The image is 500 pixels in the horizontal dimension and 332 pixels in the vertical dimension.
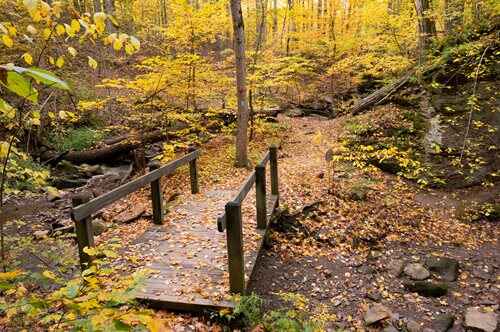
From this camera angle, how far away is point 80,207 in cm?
442

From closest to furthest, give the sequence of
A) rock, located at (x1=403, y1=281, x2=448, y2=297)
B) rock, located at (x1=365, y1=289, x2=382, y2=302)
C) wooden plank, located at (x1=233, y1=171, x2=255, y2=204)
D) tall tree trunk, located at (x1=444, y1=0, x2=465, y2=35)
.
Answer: wooden plank, located at (x1=233, y1=171, x2=255, y2=204), rock, located at (x1=365, y1=289, x2=382, y2=302), rock, located at (x1=403, y1=281, x2=448, y2=297), tall tree trunk, located at (x1=444, y1=0, x2=465, y2=35)

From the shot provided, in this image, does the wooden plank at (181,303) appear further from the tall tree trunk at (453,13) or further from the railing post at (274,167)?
the tall tree trunk at (453,13)

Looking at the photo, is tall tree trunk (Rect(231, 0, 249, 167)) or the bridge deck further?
tall tree trunk (Rect(231, 0, 249, 167))

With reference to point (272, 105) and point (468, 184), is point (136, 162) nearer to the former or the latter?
point (272, 105)

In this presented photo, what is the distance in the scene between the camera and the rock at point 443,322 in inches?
211

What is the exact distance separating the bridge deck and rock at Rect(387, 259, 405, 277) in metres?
2.54

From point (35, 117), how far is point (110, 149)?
1076 cm

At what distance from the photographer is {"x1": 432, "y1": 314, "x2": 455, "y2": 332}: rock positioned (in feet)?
17.5

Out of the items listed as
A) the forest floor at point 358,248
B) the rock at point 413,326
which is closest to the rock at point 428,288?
the forest floor at point 358,248

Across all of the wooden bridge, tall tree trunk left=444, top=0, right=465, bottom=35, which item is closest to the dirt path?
the wooden bridge

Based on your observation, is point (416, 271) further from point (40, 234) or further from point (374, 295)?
point (40, 234)

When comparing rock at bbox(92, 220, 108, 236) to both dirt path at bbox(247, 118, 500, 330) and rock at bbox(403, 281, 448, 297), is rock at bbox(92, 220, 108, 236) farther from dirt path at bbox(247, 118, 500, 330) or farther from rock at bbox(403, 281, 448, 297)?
rock at bbox(403, 281, 448, 297)

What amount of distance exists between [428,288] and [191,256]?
4.12 metres

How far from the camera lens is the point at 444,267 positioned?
6.72 metres
